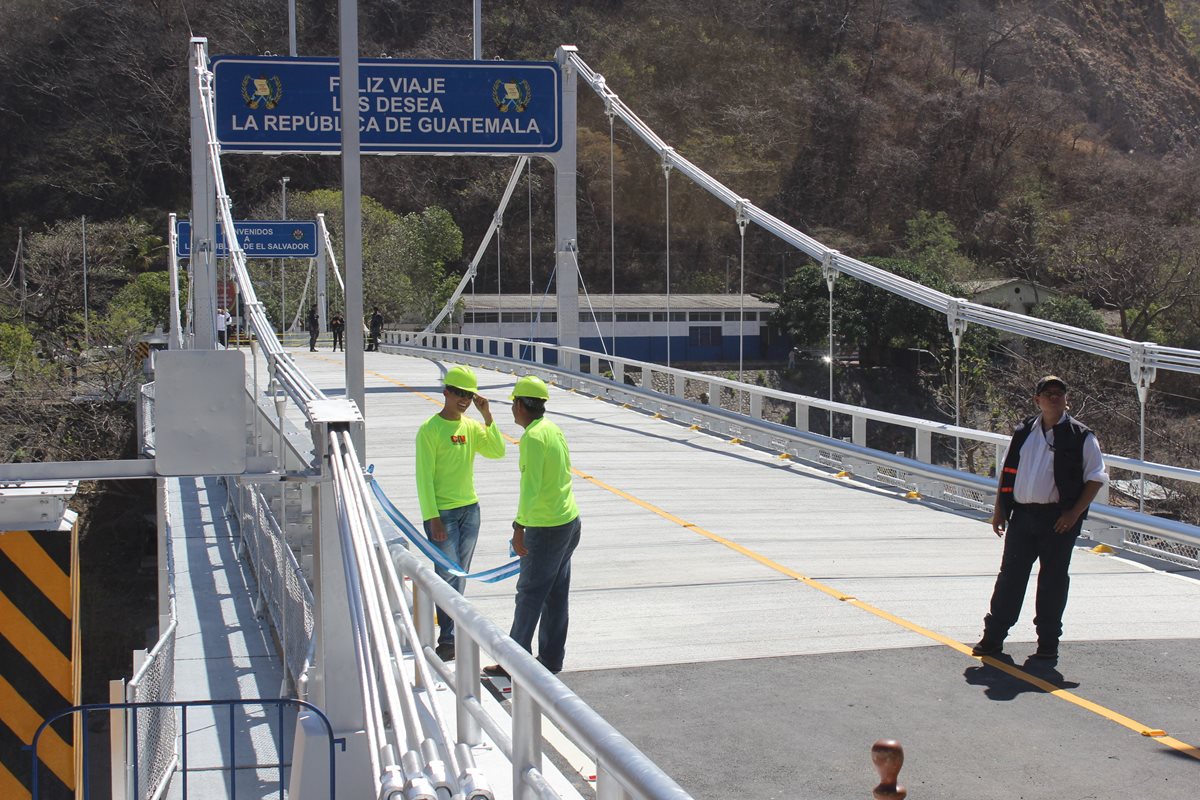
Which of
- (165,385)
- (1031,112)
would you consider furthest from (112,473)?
(1031,112)

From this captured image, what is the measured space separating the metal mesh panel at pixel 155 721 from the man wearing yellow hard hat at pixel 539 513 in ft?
6.37

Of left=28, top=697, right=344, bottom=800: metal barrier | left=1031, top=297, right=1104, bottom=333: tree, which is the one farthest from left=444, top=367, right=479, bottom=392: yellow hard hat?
left=1031, top=297, right=1104, bottom=333: tree

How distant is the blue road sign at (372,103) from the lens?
28078mm

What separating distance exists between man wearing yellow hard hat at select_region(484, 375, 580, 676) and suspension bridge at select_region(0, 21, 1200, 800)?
57 centimetres

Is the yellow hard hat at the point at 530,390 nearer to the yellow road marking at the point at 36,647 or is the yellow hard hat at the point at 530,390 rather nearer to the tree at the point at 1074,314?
A: the yellow road marking at the point at 36,647

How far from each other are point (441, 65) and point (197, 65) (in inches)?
217

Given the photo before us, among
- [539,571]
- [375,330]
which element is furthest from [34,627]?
[375,330]

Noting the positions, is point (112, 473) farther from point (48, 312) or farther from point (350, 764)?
point (48, 312)

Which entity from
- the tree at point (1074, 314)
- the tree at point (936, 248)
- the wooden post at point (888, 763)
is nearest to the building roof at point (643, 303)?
the tree at point (936, 248)

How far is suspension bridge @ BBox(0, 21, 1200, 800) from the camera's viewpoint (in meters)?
5.02

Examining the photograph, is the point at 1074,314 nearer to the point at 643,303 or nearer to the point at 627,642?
the point at 643,303

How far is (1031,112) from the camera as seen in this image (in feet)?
309

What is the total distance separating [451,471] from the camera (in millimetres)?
8570

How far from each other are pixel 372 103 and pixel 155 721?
22.5 meters
